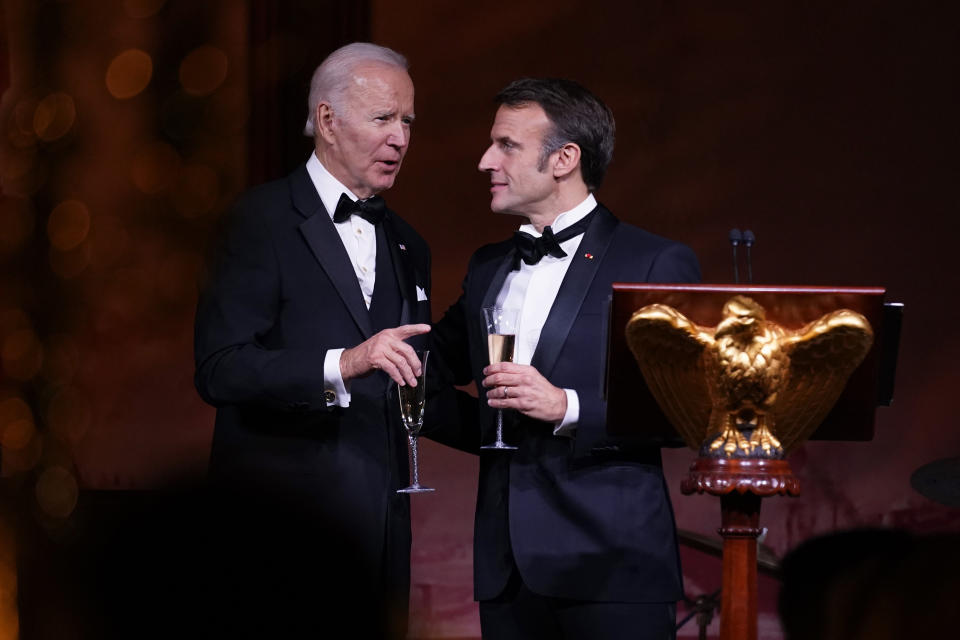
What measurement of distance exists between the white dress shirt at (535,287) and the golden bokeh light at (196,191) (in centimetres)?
249

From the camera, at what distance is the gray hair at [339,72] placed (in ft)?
9.04

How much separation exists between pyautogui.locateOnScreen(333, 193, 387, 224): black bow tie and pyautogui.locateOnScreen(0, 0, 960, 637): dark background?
2.23m

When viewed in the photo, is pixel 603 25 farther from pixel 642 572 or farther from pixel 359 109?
pixel 642 572

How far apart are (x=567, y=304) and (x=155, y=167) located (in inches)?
112

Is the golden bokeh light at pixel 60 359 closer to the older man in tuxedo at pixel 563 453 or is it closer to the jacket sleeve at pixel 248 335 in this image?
the jacket sleeve at pixel 248 335

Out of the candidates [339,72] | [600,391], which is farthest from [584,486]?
[339,72]

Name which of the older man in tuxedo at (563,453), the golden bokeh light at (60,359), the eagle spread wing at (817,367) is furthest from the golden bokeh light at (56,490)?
the eagle spread wing at (817,367)

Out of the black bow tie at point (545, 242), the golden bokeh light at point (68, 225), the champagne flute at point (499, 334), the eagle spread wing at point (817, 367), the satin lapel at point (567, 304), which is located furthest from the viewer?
the golden bokeh light at point (68, 225)

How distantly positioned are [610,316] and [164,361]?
11.1 feet

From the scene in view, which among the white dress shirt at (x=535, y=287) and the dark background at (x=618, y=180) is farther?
the dark background at (x=618, y=180)

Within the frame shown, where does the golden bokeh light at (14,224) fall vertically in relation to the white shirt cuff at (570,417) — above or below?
above

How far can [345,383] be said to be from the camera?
2.49 meters

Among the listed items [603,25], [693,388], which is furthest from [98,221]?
[693,388]

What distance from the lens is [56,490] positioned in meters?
4.63
